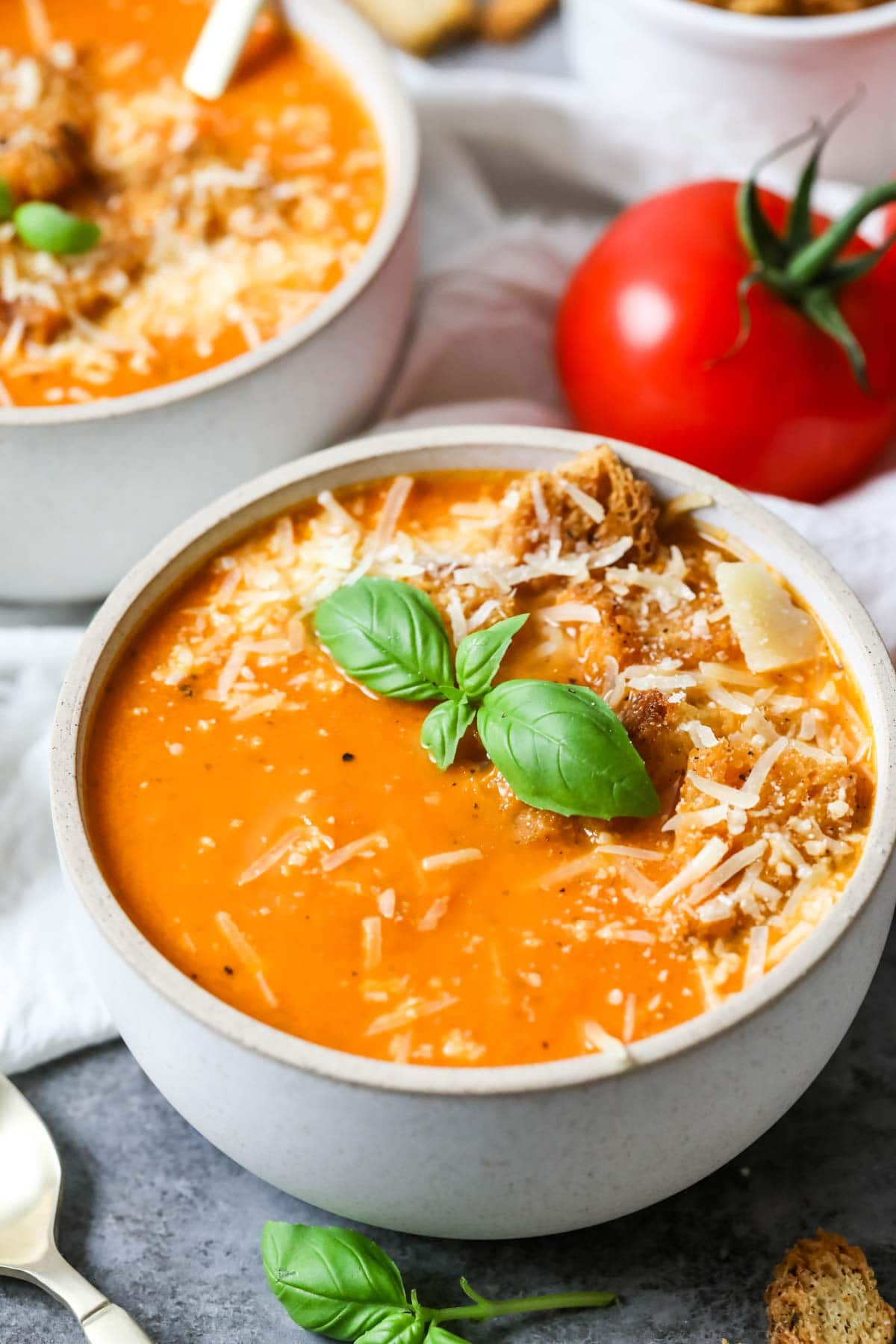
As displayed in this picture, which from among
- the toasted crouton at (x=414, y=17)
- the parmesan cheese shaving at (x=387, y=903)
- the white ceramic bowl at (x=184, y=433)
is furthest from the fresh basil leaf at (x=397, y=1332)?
the toasted crouton at (x=414, y=17)

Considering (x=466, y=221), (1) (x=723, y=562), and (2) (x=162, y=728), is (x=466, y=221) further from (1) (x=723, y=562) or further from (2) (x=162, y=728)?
(2) (x=162, y=728)

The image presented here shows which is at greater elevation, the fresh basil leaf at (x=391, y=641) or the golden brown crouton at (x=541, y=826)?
the fresh basil leaf at (x=391, y=641)

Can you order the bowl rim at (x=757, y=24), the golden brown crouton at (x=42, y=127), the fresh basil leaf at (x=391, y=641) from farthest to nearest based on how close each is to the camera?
the bowl rim at (x=757, y=24) → the golden brown crouton at (x=42, y=127) → the fresh basil leaf at (x=391, y=641)

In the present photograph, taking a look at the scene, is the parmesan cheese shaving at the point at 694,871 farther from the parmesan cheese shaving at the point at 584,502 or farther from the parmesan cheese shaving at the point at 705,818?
the parmesan cheese shaving at the point at 584,502

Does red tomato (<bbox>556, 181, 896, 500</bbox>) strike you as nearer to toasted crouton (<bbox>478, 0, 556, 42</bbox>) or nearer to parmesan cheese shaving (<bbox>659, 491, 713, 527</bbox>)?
parmesan cheese shaving (<bbox>659, 491, 713, 527</bbox>)

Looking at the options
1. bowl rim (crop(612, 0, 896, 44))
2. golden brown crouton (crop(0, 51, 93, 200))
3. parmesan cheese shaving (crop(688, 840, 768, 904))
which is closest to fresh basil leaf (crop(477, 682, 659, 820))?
parmesan cheese shaving (crop(688, 840, 768, 904))
